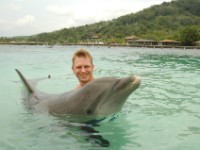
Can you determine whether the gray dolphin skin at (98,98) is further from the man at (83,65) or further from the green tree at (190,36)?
the green tree at (190,36)

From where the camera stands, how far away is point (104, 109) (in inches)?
184

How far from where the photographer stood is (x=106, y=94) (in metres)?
4.49

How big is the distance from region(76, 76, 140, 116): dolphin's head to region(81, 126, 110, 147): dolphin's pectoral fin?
26cm

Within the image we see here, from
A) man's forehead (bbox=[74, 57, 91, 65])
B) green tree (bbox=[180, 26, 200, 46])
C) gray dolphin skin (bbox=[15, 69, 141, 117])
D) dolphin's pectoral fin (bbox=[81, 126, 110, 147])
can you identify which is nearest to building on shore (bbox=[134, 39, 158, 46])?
green tree (bbox=[180, 26, 200, 46])

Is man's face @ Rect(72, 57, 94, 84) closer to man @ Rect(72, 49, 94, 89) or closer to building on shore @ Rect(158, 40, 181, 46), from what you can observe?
man @ Rect(72, 49, 94, 89)

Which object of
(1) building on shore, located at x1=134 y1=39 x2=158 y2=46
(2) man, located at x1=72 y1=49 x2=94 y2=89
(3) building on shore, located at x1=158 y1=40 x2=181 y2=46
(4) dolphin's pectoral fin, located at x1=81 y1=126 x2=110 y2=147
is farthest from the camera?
(1) building on shore, located at x1=134 y1=39 x2=158 y2=46

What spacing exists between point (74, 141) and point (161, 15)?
15446cm

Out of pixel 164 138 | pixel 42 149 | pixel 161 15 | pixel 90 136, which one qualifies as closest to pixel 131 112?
pixel 164 138

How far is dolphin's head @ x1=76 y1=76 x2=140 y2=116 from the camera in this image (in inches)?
169

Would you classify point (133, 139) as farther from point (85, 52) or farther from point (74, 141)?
point (85, 52)

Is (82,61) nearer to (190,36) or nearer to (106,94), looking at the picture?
(106,94)

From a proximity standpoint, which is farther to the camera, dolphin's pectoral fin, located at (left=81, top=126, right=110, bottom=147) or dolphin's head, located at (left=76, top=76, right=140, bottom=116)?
dolphin's pectoral fin, located at (left=81, top=126, right=110, bottom=147)

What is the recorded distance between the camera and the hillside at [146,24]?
5548 inches

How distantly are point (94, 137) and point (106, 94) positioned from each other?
63 cm
